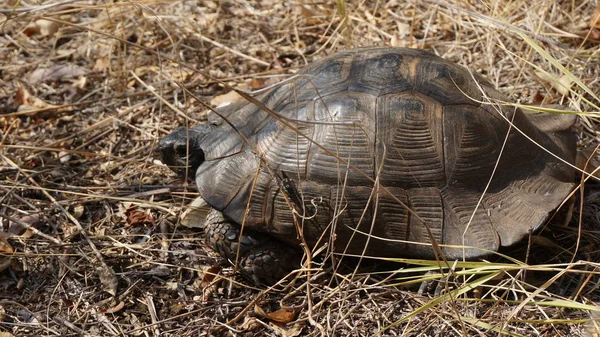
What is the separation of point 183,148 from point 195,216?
389 mm

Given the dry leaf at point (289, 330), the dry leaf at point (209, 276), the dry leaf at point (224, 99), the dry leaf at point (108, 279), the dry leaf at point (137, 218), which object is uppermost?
the dry leaf at point (224, 99)

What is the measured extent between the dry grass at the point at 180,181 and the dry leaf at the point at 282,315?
3 cm

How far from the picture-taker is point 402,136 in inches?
131

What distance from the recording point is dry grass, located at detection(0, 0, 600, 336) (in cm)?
319

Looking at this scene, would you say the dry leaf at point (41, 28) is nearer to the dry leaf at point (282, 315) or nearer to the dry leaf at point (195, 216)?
the dry leaf at point (195, 216)

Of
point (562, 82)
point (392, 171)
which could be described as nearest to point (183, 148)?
point (392, 171)

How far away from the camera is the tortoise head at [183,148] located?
378 centimetres

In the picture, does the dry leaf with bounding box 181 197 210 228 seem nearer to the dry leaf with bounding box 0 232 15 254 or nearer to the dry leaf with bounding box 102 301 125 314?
the dry leaf with bounding box 102 301 125 314

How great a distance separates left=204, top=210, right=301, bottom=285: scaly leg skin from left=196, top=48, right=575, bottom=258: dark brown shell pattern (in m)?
0.10

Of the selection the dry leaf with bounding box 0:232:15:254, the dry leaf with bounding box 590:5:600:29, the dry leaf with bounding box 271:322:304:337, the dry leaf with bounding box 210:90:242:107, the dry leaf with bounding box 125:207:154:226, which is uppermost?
the dry leaf with bounding box 590:5:600:29

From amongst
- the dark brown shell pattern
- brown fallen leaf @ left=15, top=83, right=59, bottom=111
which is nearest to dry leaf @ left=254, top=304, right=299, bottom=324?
the dark brown shell pattern

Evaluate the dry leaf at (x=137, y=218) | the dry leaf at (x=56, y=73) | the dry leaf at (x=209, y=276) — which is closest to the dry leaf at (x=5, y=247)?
the dry leaf at (x=137, y=218)

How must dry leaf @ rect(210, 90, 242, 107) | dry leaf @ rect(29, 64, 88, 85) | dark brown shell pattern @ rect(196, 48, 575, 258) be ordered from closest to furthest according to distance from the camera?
dark brown shell pattern @ rect(196, 48, 575, 258)
dry leaf @ rect(210, 90, 242, 107)
dry leaf @ rect(29, 64, 88, 85)

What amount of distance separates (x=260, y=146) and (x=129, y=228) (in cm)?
100
